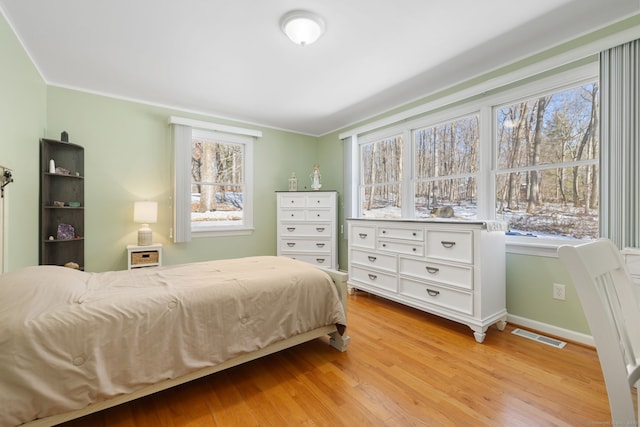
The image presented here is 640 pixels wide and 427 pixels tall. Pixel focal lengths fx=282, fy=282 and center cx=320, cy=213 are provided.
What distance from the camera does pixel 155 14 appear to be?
2023mm

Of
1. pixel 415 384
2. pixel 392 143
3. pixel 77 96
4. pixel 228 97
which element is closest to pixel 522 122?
pixel 392 143

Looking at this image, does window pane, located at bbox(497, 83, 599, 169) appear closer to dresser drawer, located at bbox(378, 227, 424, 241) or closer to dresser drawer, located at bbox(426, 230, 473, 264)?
dresser drawer, located at bbox(426, 230, 473, 264)

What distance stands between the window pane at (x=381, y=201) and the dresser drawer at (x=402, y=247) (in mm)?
798

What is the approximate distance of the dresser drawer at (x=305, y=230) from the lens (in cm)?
421

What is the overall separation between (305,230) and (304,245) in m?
0.23

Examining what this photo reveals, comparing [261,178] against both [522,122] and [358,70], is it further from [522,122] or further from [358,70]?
[522,122]

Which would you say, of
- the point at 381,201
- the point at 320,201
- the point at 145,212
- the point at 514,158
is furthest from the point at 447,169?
the point at 145,212

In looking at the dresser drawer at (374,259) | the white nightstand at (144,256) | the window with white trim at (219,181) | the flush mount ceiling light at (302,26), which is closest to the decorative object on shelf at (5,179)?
the white nightstand at (144,256)

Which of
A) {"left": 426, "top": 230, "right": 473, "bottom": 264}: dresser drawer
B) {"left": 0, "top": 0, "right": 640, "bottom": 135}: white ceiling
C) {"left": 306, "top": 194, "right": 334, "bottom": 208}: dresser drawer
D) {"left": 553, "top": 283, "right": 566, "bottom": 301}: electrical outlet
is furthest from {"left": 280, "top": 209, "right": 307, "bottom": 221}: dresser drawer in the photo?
{"left": 553, "top": 283, "right": 566, "bottom": 301}: electrical outlet

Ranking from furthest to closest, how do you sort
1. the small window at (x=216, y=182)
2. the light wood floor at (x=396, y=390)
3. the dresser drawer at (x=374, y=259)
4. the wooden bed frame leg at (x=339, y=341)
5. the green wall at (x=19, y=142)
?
the small window at (x=216, y=182), the dresser drawer at (x=374, y=259), the wooden bed frame leg at (x=339, y=341), the green wall at (x=19, y=142), the light wood floor at (x=396, y=390)

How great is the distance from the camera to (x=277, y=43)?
236 cm

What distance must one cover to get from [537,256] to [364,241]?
1670 mm

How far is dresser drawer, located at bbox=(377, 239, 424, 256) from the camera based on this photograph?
9.16ft

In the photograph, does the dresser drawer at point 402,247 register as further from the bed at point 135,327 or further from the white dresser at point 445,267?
the bed at point 135,327
